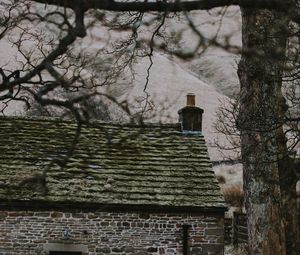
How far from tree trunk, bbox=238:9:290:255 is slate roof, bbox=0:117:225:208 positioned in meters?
3.55

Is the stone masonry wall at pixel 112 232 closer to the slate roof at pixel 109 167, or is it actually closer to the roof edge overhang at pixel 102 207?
the roof edge overhang at pixel 102 207

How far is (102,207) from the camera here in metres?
13.5

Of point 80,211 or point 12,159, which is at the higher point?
point 12,159

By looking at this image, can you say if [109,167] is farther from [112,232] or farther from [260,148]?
[260,148]

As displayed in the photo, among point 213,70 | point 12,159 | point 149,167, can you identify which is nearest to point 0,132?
point 12,159

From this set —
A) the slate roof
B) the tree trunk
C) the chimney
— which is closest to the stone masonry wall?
the slate roof

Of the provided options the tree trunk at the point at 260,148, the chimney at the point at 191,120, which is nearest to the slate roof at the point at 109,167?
the chimney at the point at 191,120

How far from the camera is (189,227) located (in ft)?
45.2

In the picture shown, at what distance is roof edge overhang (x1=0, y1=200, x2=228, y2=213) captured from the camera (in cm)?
1320

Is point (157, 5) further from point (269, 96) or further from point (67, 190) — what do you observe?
point (67, 190)

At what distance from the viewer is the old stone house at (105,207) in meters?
13.2

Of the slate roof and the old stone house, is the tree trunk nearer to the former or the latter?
the old stone house

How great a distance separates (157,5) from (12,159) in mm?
10599

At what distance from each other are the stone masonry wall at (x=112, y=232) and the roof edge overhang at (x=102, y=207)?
0.10 meters
